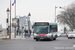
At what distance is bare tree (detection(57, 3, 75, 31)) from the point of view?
320 ft

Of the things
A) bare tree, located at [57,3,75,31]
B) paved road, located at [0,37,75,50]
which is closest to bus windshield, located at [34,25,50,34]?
paved road, located at [0,37,75,50]

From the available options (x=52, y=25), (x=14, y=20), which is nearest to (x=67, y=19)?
(x=14, y=20)

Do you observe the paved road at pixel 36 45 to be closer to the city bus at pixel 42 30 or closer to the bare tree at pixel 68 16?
the city bus at pixel 42 30

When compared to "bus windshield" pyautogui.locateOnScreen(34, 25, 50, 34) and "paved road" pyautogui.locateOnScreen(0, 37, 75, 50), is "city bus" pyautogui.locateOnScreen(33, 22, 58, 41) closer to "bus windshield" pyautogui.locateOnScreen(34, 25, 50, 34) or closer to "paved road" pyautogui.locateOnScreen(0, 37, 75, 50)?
"bus windshield" pyautogui.locateOnScreen(34, 25, 50, 34)

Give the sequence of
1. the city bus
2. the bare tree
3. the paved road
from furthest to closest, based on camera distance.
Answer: the bare tree, the city bus, the paved road

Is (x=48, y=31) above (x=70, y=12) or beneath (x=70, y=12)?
beneath

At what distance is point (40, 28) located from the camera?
113 ft

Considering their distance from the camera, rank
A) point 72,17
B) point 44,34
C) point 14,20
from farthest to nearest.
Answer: point 72,17, point 14,20, point 44,34

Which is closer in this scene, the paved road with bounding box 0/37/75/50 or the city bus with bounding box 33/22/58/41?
the paved road with bounding box 0/37/75/50

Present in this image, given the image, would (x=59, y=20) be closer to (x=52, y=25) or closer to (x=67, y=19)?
(x=67, y=19)

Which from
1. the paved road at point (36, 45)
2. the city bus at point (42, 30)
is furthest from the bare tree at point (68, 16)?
the paved road at point (36, 45)

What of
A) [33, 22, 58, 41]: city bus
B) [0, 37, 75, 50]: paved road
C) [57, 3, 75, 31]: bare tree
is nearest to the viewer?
[0, 37, 75, 50]: paved road

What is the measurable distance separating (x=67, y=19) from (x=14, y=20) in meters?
52.9

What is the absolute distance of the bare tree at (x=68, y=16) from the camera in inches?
3841
